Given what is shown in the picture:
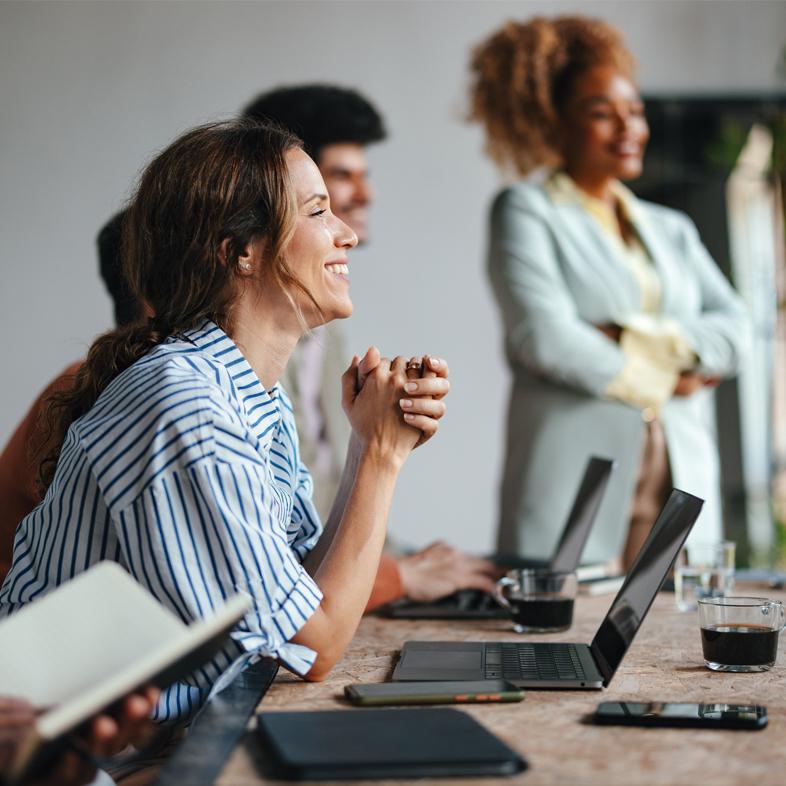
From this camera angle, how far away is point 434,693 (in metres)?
1.10

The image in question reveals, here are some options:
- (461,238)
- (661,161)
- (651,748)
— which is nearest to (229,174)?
(651,748)

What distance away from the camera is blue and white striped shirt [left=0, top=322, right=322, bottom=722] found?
1182mm

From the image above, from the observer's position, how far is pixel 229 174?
1.48m

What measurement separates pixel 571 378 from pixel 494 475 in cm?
105

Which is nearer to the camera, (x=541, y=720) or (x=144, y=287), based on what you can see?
(x=541, y=720)

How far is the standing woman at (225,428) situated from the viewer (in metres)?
1.19

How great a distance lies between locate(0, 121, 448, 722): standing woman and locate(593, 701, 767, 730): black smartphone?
0.34 m

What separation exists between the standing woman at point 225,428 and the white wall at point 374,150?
91.2 inches

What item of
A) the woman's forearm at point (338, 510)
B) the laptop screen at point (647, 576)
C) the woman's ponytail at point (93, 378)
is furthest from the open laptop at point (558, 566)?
the woman's ponytail at point (93, 378)

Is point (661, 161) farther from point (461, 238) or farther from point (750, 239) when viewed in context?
point (461, 238)

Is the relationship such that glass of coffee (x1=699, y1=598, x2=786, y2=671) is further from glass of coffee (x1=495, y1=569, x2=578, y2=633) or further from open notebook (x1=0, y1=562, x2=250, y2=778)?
open notebook (x1=0, y1=562, x2=250, y2=778)

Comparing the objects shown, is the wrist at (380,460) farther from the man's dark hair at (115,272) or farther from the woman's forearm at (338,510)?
the man's dark hair at (115,272)

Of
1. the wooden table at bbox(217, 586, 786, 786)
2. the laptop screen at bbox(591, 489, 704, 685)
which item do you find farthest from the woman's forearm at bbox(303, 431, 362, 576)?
the laptop screen at bbox(591, 489, 704, 685)

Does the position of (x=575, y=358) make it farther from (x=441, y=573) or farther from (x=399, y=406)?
(x=399, y=406)
